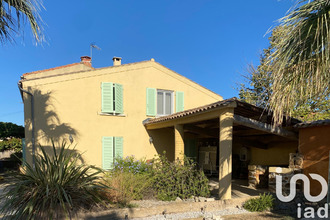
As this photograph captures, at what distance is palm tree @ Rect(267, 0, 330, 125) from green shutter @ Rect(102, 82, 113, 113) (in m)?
7.65

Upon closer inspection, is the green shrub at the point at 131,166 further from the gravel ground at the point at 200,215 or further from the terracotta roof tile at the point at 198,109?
the gravel ground at the point at 200,215

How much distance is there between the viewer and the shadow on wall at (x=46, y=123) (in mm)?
9137

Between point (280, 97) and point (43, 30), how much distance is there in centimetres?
481

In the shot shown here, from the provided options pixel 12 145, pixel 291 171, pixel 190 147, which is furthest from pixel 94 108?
pixel 12 145

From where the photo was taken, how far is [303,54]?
3.92m

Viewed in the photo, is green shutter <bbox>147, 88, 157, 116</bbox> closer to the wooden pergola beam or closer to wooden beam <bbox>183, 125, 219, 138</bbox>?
wooden beam <bbox>183, 125, 219, 138</bbox>

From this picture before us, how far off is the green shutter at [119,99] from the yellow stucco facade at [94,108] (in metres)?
0.22

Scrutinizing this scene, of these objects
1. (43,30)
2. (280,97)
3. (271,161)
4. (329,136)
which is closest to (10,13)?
(43,30)

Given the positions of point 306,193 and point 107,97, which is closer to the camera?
point 306,193

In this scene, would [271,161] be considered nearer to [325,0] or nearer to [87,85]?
[325,0]

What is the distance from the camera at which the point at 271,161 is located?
1066 centimetres

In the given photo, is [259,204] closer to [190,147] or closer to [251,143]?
[251,143]

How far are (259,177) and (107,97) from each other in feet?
25.0

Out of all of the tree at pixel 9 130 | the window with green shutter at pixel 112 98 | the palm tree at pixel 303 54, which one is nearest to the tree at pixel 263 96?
the window with green shutter at pixel 112 98
